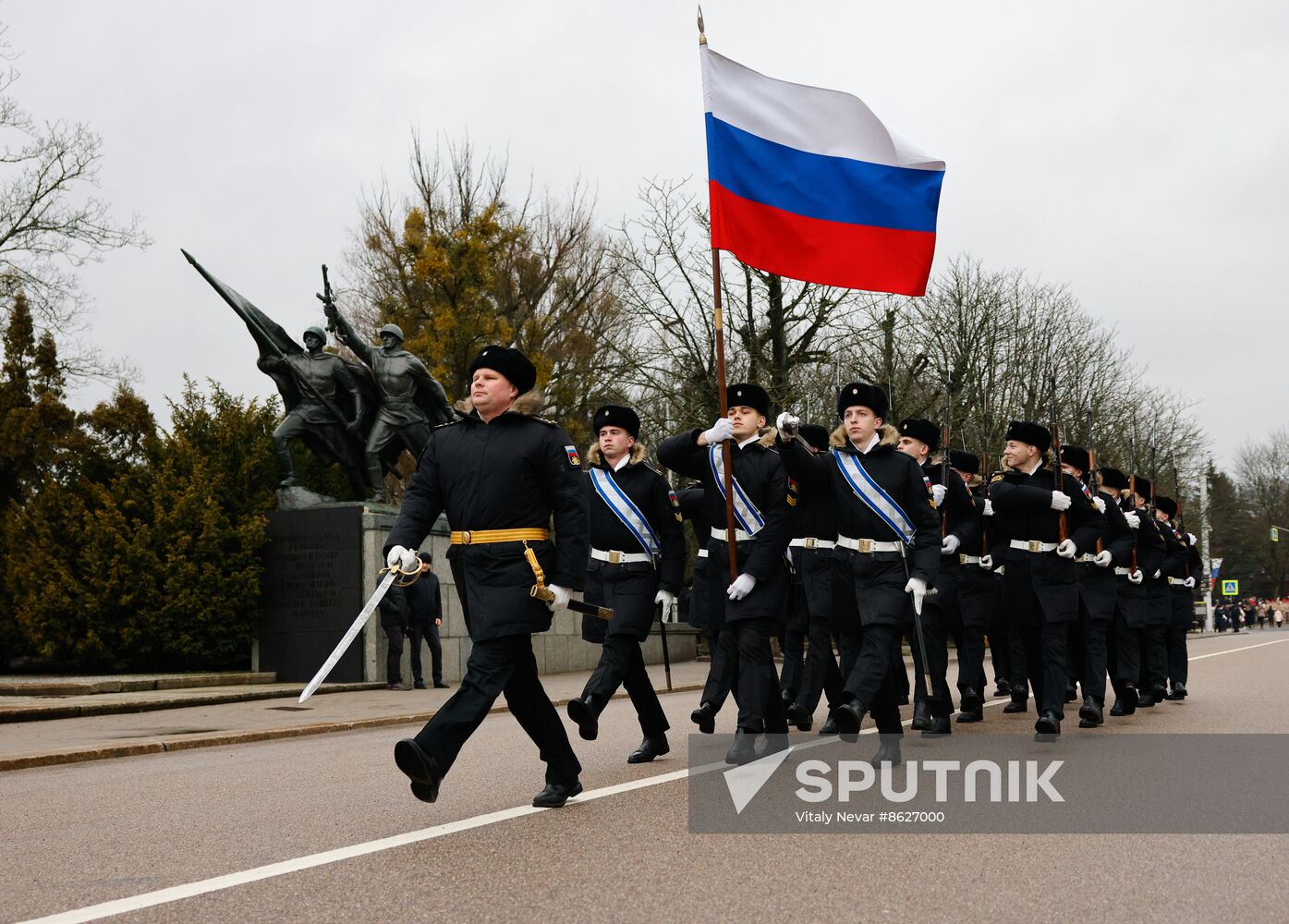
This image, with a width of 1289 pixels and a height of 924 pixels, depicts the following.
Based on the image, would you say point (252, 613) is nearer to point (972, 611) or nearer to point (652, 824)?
point (972, 611)

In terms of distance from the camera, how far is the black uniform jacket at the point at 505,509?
605cm

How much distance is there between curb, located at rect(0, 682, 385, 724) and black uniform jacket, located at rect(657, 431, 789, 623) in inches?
304

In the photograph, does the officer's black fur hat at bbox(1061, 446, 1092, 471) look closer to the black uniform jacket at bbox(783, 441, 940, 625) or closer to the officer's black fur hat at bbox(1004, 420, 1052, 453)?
the officer's black fur hat at bbox(1004, 420, 1052, 453)

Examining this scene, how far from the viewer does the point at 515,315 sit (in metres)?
36.0

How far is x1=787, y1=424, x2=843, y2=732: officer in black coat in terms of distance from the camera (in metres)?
8.50

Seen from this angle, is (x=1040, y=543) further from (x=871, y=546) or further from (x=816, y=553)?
(x=871, y=546)

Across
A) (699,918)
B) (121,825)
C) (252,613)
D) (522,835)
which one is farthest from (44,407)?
(699,918)

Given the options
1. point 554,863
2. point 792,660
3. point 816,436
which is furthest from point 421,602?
point 554,863

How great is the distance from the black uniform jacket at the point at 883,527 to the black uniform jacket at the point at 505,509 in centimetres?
185

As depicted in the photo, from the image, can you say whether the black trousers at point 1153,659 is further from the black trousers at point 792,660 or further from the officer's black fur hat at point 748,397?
the officer's black fur hat at point 748,397

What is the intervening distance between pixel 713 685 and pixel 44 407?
17853 mm

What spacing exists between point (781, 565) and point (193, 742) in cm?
533

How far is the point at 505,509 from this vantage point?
6.11 m

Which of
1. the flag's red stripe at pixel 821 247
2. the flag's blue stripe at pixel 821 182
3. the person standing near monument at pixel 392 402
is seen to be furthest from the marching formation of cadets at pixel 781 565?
the person standing near monument at pixel 392 402
